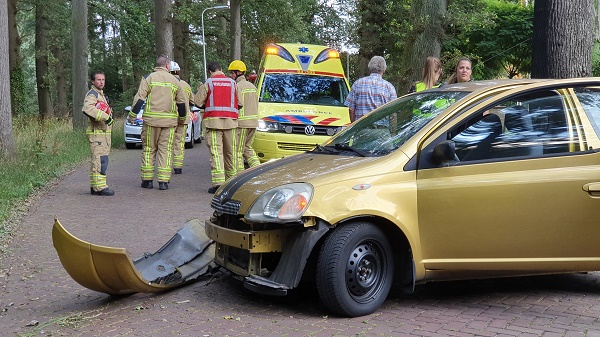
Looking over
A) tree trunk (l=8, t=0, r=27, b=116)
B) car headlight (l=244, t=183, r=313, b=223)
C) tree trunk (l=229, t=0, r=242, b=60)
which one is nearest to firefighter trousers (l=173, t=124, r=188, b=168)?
car headlight (l=244, t=183, r=313, b=223)

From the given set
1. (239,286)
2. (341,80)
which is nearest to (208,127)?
(341,80)

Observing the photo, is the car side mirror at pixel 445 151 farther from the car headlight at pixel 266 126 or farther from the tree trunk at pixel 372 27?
the tree trunk at pixel 372 27

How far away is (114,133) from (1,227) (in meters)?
15.8

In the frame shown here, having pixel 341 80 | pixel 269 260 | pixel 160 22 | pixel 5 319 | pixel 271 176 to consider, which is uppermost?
pixel 160 22

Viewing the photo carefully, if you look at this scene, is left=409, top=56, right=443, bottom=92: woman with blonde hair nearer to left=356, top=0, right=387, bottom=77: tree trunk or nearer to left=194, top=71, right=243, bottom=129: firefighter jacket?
left=194, top=71, right=243, bottom=129: firefighter jacket

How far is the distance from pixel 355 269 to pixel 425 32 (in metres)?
12.4

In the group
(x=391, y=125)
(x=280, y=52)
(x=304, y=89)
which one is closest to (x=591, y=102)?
(x=391, y=125)

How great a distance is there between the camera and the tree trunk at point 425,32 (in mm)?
16578

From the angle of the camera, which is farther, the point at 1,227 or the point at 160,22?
the point at 160,22

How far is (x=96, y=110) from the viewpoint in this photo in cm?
1117

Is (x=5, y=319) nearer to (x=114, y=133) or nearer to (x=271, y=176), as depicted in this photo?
(x=271, y=176)

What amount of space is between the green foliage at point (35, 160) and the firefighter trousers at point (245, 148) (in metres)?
2.80

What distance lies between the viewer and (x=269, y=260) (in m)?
5.43

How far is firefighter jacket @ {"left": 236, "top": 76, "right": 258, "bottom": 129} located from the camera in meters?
12.3
